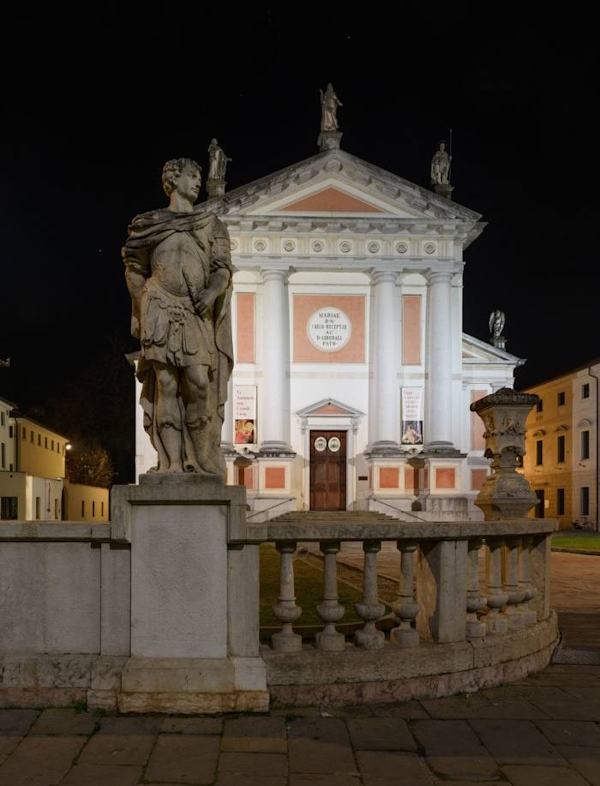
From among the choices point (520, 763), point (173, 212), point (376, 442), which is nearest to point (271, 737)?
point (520, 763)

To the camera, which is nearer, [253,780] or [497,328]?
[253,780]

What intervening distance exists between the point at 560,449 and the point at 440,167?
19.4 metres

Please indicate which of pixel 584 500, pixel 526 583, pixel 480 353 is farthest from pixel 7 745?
pixel 584 500

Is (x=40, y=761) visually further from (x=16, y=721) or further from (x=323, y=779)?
(x=323, y=779)

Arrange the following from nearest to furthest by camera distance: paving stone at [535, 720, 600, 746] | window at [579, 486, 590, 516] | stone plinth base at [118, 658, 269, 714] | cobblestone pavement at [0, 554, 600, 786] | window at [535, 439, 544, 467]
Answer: cobblestone pavement at [0, 554, 600, 786] → paving stone at [535, 720, 600, 746] → stone plinth base at [118, 658, 269, 714] → window at [579, 486, 590, 516] → window at [535, 439, 544, 467]

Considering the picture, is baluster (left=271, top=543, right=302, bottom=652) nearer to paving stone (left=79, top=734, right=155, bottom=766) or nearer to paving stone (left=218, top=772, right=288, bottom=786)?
paving stone (left=79, top=734, right=155, bottom=766)

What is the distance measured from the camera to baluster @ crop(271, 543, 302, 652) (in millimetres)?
5273

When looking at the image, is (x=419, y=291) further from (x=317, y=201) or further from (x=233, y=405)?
(x=233, y=405)

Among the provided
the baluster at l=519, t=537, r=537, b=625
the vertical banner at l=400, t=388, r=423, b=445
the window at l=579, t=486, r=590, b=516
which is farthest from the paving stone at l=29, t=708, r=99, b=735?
the window at l=579, t=486, r=590, b=516

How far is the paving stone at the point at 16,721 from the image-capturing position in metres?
4.64

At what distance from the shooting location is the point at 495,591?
614 centimetres

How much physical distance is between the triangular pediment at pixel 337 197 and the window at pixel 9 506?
53.2 ft

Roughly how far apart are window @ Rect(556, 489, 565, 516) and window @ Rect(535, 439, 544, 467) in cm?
325

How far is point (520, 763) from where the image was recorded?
426cm
